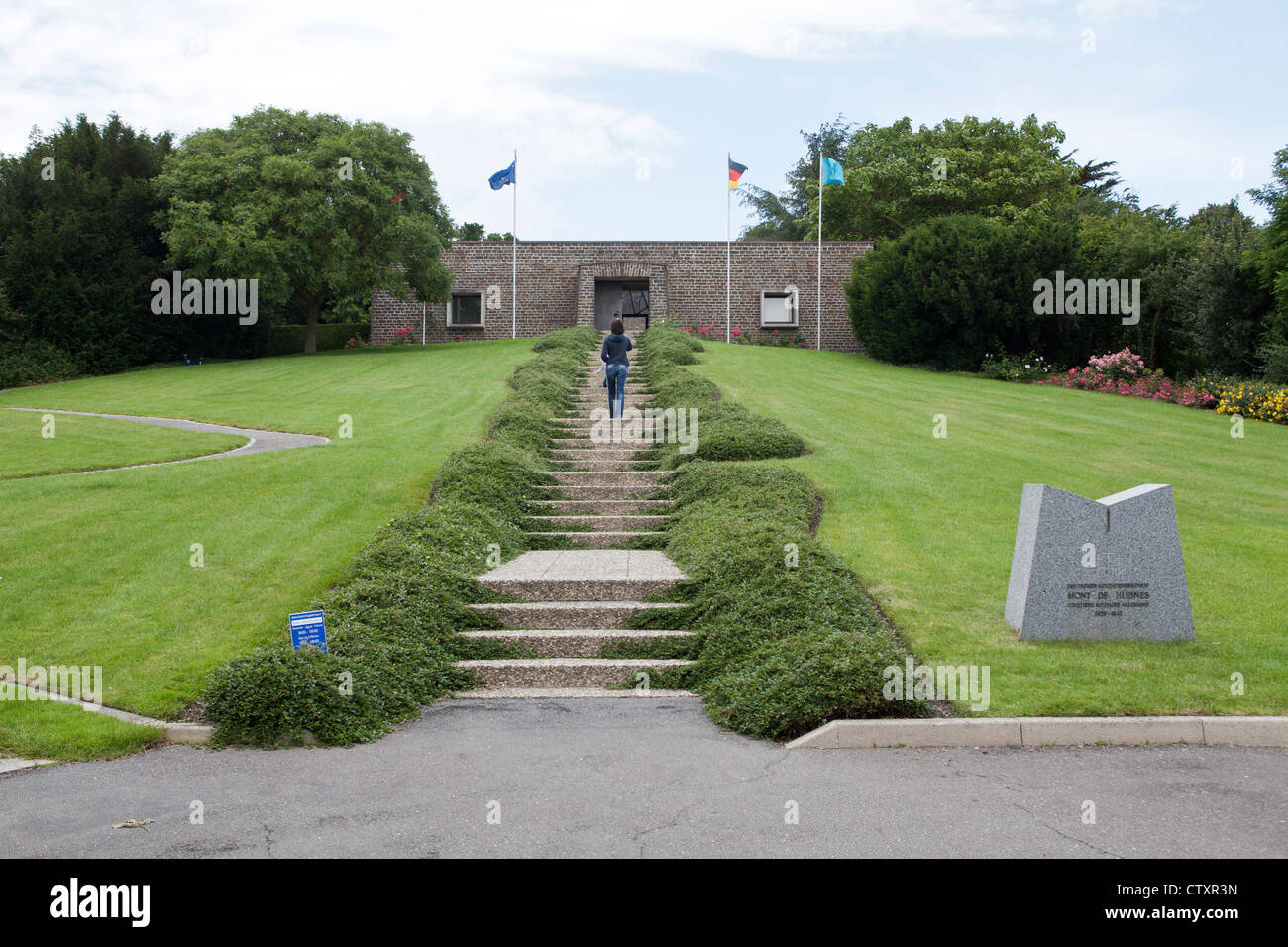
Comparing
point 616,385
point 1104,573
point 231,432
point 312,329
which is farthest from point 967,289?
point 312,329

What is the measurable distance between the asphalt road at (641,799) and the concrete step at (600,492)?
6.44 m

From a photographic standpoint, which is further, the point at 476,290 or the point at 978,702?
the point at 476,290

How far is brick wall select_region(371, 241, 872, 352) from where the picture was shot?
38250mm

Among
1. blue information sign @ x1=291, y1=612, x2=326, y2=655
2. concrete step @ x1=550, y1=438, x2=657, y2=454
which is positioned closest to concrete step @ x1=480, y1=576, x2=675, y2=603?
blue information sign @ x1=291, y1=612, x2=326, y2=655

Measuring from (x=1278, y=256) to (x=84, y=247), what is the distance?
107 feet

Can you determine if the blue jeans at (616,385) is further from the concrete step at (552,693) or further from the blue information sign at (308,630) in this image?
the blue information sign at (308,630)

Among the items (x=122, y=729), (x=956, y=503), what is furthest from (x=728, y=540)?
(x=122, y=729)

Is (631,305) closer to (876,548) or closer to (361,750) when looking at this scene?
(876,548)

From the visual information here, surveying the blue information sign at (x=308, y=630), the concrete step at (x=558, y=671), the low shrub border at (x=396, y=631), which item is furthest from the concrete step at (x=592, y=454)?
the blue information sign at (x=308, y=630)

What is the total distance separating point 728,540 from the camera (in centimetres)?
1038

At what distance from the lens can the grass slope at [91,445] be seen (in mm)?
14539

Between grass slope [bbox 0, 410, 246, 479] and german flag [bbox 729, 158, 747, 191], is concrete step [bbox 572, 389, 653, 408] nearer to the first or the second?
grass slope [bbox 0, 410, 246, 479]

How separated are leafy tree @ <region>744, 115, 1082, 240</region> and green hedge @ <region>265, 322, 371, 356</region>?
2004cm
